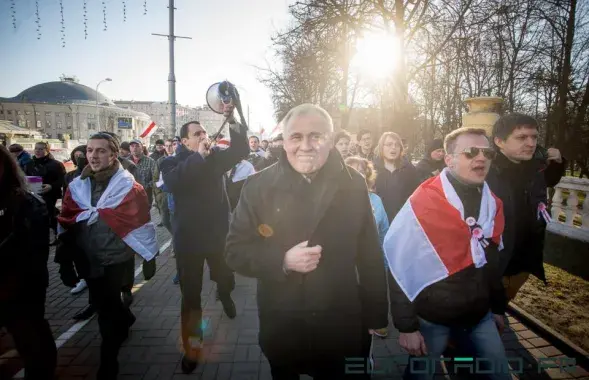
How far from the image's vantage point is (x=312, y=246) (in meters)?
1.81

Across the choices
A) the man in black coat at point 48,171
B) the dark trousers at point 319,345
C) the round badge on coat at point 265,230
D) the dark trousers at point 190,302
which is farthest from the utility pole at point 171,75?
the dark trousers at point 319,345

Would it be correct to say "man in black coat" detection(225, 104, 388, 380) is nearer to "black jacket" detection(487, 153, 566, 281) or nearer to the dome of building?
"black jacket" detection(487, 153, 566, 281)

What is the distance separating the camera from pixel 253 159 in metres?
10.9

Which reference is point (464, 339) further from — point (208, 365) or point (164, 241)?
point (164, 241)

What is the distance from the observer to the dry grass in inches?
149

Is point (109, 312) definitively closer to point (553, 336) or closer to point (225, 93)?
point (225, 93)

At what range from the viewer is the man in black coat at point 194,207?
324 cm

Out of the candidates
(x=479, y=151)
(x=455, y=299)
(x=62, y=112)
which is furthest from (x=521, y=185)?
(x=62, y=112)

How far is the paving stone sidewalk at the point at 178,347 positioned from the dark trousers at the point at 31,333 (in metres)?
0.73

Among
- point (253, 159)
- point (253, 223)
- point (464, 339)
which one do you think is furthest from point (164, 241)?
point (464, 339)

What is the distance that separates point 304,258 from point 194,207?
205 cm

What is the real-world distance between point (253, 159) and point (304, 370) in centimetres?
933

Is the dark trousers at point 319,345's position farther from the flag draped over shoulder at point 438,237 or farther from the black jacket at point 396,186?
the black jacket at point 396,186

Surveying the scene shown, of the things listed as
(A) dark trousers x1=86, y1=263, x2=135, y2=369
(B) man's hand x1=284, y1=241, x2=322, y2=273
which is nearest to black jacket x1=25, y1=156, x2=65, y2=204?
(A) dark trousers x1=86, y1=263, x2=135, y2=369
